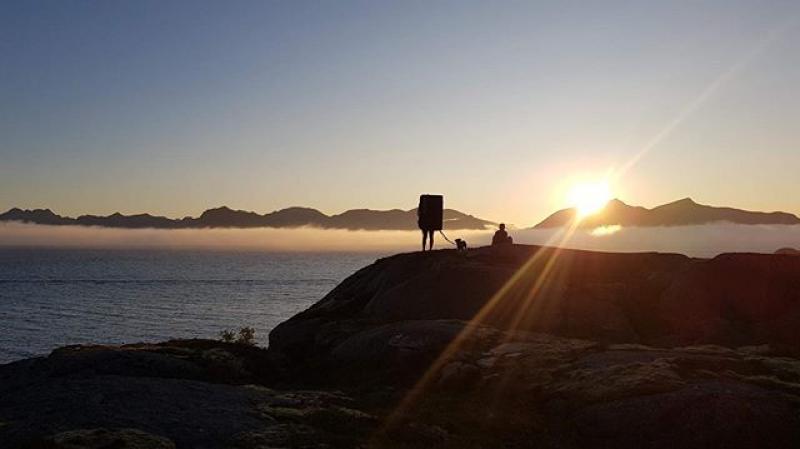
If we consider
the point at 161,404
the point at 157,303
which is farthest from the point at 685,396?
the point at 157,303

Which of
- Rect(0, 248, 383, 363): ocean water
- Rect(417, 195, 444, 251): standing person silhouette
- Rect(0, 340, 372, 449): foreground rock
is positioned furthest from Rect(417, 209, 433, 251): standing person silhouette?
Rect(0, 248, 383, 363): ocean water

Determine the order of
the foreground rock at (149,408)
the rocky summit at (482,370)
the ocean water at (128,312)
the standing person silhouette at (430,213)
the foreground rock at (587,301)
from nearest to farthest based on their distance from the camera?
1. the foreground rock at (149,408)
2. the rocky summit at (482,370)
3. the foreground rock at (587,301)
4. the standing person silhouette at (430,213)
5. the ocean water at (128,312)

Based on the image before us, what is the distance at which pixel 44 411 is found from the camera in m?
17.6

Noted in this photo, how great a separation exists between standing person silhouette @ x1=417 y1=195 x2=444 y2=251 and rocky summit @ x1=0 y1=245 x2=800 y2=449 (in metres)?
2.88

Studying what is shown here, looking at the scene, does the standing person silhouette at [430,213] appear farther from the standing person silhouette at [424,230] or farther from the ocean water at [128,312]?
the ocean water at [128,312]

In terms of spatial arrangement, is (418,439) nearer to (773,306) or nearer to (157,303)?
(773,306)

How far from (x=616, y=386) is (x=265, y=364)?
49.2 ft

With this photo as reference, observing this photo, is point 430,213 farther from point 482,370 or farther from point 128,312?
point 128,312

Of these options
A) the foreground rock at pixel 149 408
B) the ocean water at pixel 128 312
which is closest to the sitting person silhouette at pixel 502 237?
the foreground rock at pixel 149 408

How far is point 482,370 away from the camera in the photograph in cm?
2536

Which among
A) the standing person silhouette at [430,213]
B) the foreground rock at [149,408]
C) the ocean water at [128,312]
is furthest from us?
the ocean water at [128,312]

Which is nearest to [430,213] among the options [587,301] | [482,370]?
[587,301]

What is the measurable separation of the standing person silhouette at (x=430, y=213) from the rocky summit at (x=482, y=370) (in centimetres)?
288

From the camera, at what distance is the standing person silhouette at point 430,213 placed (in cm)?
4527
